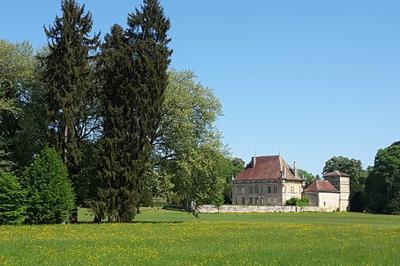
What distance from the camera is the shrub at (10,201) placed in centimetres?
4244

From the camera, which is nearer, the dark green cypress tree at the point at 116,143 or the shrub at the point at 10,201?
the shrub at the point at 10,201

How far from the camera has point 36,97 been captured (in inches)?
2085

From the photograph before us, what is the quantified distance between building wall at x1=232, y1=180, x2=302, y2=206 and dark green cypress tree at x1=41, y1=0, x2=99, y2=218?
351ft

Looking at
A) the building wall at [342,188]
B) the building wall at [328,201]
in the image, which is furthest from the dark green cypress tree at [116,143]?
the building wall at [342,188]

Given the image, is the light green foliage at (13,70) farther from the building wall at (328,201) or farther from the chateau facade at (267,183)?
the building wall at (328,201)

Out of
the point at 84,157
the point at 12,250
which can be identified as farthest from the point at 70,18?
the point at 12,250

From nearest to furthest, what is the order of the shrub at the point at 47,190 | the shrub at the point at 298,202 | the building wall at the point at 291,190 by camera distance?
1. the shrub at the point at 47,190
2. the shrub at the point at 298,202
3. the building wall at the point at 291,190

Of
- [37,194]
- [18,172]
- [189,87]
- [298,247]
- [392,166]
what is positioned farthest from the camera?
[392,166]

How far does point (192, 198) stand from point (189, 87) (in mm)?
10895

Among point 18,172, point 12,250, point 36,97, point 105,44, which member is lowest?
point 12,250

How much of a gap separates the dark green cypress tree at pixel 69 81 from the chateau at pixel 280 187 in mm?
106541

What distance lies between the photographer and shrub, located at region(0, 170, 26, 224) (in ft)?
139

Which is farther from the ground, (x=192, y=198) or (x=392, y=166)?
(x=392, y=166)

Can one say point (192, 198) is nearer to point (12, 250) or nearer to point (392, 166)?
point (12, 250)
